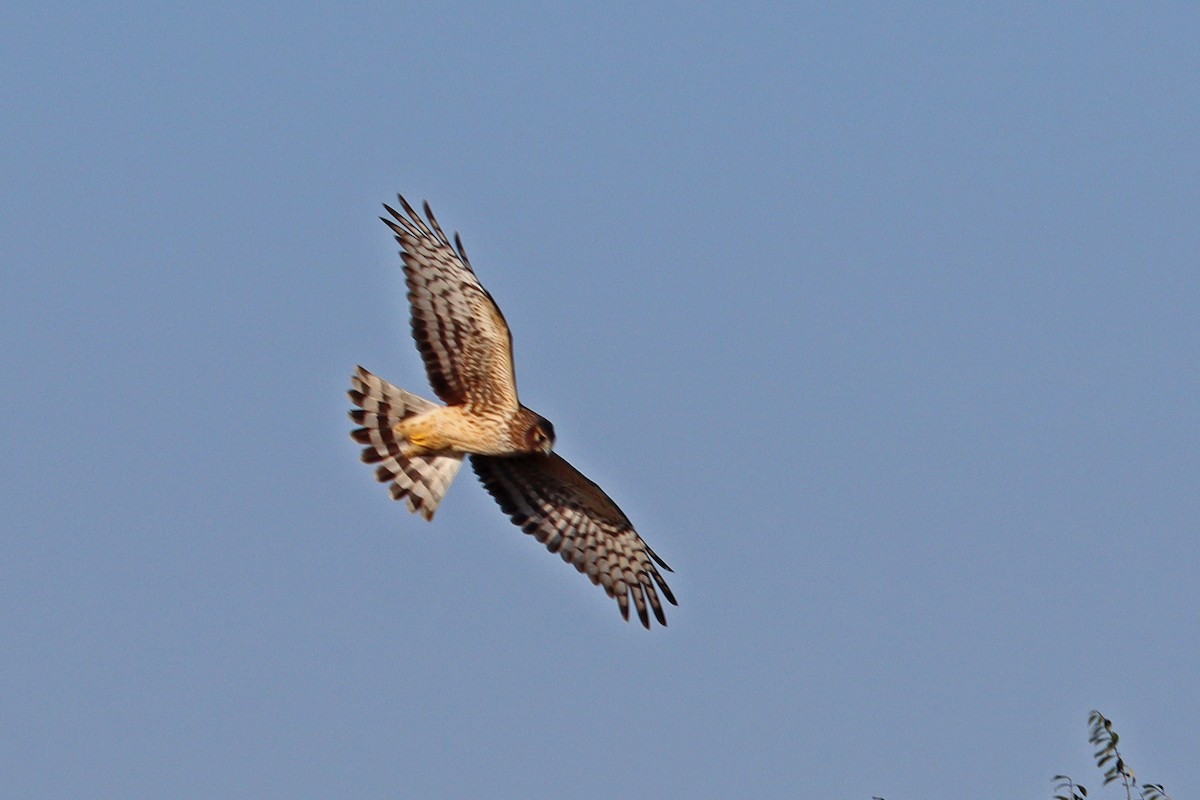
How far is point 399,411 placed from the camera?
40.9 ft

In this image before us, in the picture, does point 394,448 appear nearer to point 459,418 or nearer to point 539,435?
point 459,418

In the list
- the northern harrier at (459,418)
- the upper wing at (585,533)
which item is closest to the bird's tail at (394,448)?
the northern harrier at (459,418)

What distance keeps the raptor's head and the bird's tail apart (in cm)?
75

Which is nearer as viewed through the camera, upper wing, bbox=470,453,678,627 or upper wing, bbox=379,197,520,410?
upper wing, bbox=379,197,520,410

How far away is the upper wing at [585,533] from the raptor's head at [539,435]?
1.31 metres

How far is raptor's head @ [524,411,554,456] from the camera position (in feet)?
39.6

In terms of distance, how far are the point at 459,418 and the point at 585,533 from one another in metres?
1.87

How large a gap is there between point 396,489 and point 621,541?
182cm

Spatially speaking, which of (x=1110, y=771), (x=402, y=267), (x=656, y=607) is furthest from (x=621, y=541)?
(x=1110, y=771)

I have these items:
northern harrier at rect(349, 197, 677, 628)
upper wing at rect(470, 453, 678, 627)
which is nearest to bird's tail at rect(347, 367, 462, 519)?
northern harrier at rect(349, 197, 677, 628)

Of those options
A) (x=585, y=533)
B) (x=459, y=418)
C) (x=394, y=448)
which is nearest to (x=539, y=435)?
(x=459, y=418)

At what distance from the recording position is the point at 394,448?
1259cm

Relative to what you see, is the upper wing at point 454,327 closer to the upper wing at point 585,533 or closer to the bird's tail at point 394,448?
the bird's tail at point 394,448

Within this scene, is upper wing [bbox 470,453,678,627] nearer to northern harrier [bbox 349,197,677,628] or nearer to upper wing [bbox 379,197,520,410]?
northern harrier [bbox 349,197,677,628]
